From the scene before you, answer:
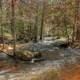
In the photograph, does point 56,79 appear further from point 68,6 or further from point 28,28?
point 28,28

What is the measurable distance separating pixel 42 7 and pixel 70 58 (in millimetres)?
15574

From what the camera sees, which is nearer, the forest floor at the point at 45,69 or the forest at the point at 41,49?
the forest floor at the point at 45,69

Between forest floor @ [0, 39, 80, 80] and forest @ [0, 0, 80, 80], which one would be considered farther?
forest @ [0, 0, 80, 80]

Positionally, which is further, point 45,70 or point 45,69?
point 45,69

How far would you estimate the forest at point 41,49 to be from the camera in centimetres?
1377

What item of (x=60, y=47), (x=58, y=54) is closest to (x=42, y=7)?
(x=60, y=47)

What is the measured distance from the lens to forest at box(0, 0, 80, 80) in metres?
13.8

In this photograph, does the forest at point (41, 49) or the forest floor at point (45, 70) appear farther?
the forest at point (41, 49)

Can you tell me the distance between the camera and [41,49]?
2298 cm

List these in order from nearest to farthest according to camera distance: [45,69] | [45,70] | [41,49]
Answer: [45,70] → [45,69] → [41,49]

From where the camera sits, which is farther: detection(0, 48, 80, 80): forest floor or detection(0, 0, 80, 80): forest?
detection(0, 0, 80, 80): forest

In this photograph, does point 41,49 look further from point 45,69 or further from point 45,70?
point 45,70

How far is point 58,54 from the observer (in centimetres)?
2030

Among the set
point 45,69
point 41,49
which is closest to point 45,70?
point 45,69
